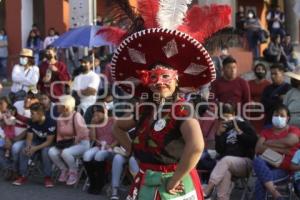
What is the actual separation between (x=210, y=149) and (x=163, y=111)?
4.11m

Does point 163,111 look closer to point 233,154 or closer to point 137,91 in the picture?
point 137,91

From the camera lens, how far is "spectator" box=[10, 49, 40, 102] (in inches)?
444

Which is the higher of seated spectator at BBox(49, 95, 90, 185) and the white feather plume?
the white feather plume

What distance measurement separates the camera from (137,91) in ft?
14.9

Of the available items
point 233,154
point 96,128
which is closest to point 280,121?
point 233,154

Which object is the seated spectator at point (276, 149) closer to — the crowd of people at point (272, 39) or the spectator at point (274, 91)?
the spectator at point (274, 91)

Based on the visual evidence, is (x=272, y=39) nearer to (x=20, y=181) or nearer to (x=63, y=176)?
(x=63, y=176)

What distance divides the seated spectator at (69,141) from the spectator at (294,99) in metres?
2.72

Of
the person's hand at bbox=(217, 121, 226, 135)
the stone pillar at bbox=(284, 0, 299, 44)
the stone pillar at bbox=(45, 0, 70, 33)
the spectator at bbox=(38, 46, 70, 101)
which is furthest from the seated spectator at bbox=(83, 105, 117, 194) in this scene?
the stone pillar at bbox=(284, 0, 299, 44)

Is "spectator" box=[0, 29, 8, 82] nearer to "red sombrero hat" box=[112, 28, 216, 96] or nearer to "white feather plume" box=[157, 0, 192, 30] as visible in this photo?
"red sombrero hat" box=[112, 28, 216, 96]

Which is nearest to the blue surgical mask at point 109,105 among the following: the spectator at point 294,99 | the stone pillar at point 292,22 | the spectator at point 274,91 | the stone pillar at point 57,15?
the spectator at point 274,91

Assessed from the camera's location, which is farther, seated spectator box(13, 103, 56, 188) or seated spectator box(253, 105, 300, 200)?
seated spectator box(13, 103, 56, 188)

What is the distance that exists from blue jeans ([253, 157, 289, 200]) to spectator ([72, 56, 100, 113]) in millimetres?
3792

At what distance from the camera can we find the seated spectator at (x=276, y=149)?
7043mm
